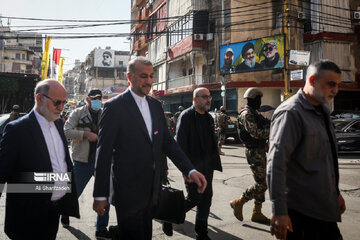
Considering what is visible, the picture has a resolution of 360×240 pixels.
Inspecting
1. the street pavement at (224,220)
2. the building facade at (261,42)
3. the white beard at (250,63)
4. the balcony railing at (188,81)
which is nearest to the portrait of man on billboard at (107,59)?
the balcony railing at (188,81)

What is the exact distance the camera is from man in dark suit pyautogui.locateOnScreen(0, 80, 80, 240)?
242cm

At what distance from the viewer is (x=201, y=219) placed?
4.02 meters

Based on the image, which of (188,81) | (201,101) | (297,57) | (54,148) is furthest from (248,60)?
(54,148)

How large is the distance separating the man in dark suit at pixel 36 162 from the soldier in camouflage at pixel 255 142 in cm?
264

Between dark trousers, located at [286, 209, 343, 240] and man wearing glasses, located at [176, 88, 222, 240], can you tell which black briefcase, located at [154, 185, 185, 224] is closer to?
man wearing glasses, located at [176, 88, 222, 240]

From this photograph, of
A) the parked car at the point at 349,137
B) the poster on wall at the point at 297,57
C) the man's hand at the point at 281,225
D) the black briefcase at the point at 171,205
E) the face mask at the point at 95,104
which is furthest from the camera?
the poster on wall at the point at 297,57

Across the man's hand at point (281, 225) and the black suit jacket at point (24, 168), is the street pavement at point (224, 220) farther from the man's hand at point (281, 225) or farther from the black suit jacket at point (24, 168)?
the man's hand at point (281, 225)

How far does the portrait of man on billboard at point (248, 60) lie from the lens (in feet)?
76.5

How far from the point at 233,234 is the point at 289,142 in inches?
96.1

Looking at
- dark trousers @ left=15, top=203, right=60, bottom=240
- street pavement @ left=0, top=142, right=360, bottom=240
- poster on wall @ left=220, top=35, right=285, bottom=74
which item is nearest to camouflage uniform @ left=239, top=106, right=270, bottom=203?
street pavement @ left=0, top=142, right=360, bottom=240

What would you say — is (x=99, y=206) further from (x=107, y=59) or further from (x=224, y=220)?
(x=107, y=59)

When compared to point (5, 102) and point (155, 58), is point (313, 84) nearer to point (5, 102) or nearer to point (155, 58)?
point (5, 102)

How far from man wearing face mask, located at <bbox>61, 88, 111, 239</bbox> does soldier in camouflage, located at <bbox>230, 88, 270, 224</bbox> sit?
6.86 ft

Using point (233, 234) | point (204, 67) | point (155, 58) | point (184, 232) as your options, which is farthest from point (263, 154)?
point (155, 58)
